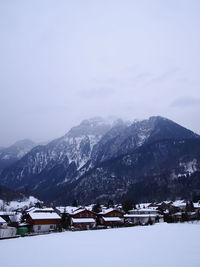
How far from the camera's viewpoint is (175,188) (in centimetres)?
19575

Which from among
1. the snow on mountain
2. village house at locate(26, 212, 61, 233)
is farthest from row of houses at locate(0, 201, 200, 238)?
the snow on mountain

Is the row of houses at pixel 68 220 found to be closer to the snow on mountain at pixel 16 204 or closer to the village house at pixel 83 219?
the village house at pixel 83 219

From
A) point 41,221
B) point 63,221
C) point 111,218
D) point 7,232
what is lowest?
point 111,218

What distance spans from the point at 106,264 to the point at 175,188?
182945mm

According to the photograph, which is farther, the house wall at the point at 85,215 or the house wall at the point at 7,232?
the house wall at the point at 85,215

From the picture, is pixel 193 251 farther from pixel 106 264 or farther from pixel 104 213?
pixel 104 213

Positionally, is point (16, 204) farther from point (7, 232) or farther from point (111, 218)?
point (7, 232)

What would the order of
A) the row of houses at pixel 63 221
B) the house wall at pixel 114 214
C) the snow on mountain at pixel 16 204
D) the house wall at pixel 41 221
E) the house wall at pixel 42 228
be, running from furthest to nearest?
the snow on mountain at pixel 16 204 < the house wall at pixel 114 214 < the house wall at pixel 41 221 < the house wall at pixel 42 228 < the row of houses at pixel 63 221

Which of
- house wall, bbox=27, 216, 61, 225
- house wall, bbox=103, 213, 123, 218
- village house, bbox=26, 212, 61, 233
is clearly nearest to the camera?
village house, bbox=26, 212, 61, 233

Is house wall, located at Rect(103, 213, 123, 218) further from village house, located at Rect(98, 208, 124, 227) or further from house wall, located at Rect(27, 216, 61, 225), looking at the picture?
house wall, located at Rect(27, 216, 61, 225)

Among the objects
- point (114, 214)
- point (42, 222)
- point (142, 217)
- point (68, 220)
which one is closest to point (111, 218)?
point (114, 214)

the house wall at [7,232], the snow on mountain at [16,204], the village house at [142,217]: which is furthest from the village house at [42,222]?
the snow on mountain at [16,204]

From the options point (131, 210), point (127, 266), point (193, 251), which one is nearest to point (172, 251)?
point (193, 251)

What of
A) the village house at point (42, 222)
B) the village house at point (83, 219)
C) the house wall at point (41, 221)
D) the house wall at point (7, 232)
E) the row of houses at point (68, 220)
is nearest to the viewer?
the house wall at point (7, 232)
